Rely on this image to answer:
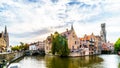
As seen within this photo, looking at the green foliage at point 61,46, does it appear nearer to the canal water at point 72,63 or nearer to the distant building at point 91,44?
the canal water at point 72,63

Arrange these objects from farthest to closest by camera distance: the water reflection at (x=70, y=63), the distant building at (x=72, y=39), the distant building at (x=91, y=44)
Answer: the distant building at (x=91, y=44) → the distant building at (x=72, y=39) → the water reflection at (x=70, y=63)

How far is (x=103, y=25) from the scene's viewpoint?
465 ft

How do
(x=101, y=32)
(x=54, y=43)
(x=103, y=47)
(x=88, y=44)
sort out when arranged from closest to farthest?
(x=54, y=43) < (x=88, y=44) < (x=103, y=47) < (x=101, y=32)

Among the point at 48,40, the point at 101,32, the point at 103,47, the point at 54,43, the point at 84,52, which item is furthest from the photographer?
the point at 101,32

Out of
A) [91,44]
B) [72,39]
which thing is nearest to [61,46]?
[72,39]

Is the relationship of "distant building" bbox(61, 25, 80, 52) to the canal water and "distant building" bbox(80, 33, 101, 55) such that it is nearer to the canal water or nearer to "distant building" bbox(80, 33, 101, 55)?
"distant building" bbox(80, 33, 101, 55)

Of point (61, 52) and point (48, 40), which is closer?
point (61, 52)

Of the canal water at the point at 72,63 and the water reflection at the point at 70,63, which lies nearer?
the canal water at the point at 72,63

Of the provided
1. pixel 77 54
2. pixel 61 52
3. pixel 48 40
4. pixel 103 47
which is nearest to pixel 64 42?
pixel 61 52

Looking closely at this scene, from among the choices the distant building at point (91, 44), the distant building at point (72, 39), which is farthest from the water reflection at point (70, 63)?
the distant building at point (91, 44)

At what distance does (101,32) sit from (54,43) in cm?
7215

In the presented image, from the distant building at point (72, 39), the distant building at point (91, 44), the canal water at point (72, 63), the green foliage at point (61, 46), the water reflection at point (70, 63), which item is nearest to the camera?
the canal water at point (72, 63)

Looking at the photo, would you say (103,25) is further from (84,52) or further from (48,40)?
(84,52)

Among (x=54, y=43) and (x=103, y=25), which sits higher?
(x=103, y=25)
